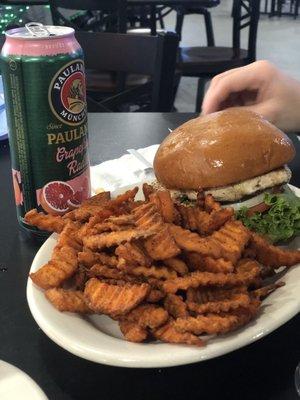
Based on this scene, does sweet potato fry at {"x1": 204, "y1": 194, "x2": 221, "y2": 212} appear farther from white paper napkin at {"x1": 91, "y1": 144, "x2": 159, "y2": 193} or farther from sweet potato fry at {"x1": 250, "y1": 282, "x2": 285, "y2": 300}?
white paper napkin at {"x1": 91, "y1": 144, "x2": 159, "y2": 193}

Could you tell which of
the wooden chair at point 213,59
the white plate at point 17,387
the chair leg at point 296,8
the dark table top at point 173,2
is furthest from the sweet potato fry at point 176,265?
the chair leg at point 296,8

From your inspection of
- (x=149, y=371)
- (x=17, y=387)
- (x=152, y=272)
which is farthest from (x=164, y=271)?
(x=17, y=387)

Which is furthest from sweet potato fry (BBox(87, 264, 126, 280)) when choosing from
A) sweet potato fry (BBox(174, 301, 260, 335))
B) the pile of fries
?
sweet potato fry (BBox(174, 301, 260, 335))

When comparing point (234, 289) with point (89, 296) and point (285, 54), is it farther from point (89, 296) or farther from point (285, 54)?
point (285, 54)

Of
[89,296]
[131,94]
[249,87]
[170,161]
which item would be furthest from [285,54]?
[89,296]

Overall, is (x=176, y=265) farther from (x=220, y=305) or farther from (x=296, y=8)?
(x=296, y=8)
